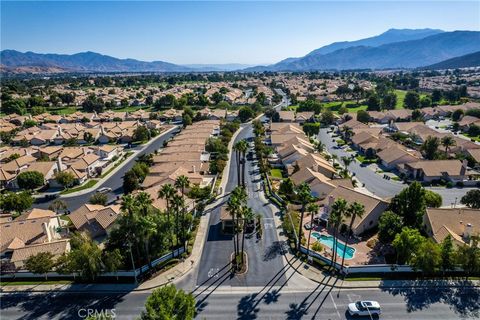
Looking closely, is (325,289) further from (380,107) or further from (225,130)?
(380,107)

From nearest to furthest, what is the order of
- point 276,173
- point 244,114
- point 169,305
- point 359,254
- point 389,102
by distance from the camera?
point 169,305
point 359,254
point 276,173
point 244,114
point 389,102

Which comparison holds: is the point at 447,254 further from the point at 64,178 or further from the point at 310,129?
the point at 310,129

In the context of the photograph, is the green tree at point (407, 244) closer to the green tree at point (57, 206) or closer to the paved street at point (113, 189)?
the paved street at point (113, 189)

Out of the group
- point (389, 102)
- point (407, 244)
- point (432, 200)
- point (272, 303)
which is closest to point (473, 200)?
point (432, 200)

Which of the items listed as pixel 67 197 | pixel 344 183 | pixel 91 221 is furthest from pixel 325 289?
pixel 67 197

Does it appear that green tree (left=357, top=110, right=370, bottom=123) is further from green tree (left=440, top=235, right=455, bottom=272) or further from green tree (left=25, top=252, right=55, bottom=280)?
green tree (left=25, top=252, right=55, bottom=280)
